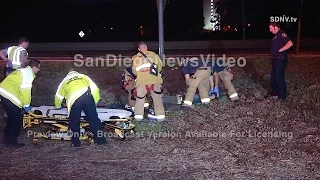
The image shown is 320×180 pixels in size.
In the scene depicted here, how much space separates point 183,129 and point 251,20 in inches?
1218

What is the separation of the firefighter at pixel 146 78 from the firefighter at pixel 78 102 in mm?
1285

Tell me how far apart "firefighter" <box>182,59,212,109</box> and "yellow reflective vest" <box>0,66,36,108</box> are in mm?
3429

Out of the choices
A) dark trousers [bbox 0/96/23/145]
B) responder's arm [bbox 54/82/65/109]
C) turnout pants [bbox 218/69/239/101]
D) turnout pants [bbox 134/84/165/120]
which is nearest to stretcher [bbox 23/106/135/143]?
dark trousers [bbox 0/96/23/145]

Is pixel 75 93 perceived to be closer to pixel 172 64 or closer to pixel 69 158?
pixel 69 158

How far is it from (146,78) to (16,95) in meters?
2.30

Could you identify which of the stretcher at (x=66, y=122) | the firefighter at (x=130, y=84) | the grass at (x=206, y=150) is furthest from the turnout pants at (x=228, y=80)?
the stretcher at (x=66, y=122)

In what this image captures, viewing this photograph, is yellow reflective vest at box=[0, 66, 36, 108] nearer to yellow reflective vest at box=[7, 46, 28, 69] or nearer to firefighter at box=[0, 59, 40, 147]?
firefighter at box=[0, 59, 40, 147]

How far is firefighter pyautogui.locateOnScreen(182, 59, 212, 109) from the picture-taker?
9.55m

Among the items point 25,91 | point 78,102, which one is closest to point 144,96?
point 78,102

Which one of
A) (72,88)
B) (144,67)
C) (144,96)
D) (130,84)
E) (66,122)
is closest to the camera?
(72,88)

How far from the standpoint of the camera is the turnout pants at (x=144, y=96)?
8.61m

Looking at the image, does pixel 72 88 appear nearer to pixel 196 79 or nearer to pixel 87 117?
pixel 87 117

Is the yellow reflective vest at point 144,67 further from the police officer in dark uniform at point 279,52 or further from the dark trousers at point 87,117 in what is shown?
the police officer in dark uniform at point 279,52

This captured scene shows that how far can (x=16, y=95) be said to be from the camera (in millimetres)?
7277
